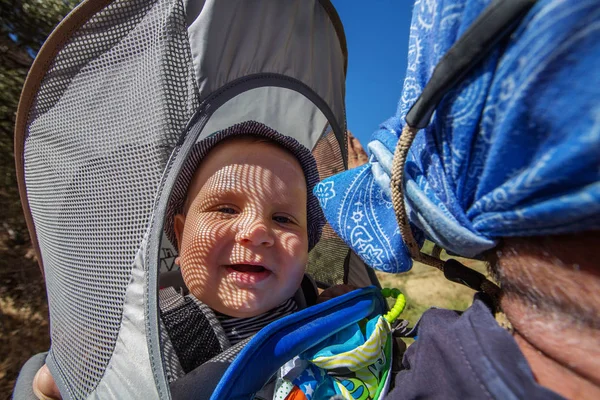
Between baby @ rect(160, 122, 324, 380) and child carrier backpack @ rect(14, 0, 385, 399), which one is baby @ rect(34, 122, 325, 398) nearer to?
baby @ rect(160, 122, 324, 380)

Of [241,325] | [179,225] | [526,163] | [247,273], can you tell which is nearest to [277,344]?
[247,273]

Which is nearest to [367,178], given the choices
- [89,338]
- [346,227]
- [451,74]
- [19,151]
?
[346,227]

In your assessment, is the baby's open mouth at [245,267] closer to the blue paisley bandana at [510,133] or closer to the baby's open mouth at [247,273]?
the baby's open mouth at [247,273]

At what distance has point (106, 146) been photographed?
32.4 inches

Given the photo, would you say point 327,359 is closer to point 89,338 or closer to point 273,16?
point 89,338

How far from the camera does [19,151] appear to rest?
1.00 meters

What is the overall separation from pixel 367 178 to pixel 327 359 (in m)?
0.47

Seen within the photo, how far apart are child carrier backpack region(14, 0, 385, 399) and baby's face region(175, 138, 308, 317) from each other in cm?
A: 25

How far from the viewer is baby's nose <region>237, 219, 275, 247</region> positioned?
A: 100cm

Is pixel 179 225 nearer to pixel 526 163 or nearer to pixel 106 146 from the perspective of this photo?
pixel 106 146

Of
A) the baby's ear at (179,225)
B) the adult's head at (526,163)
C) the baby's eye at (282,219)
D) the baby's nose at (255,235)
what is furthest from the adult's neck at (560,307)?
the baby's ear at (179,225)

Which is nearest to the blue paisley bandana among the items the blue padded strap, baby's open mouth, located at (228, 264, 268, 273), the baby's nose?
the blue padded strap

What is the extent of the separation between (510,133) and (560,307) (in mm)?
225

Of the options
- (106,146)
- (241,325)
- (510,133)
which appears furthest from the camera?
(241,325)
